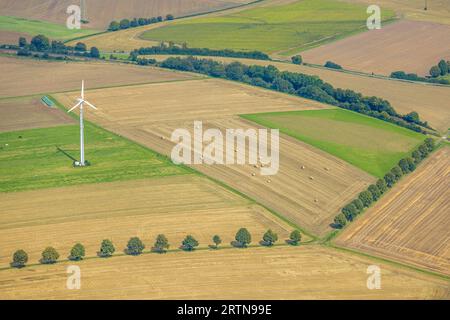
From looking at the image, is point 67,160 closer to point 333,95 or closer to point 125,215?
point 125,215

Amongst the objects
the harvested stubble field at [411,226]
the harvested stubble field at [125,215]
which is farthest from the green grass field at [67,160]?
the harvested stubble field at [411,226]

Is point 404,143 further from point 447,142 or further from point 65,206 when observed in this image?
point 65,206

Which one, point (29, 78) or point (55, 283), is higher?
point (29, 78)

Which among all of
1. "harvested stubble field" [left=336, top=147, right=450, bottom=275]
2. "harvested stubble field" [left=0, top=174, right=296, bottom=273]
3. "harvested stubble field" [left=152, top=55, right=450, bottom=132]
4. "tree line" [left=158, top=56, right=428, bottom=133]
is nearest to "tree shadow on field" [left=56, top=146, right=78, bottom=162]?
"harvested stubble field" [left=0, top=174, right=296, bottom=273]

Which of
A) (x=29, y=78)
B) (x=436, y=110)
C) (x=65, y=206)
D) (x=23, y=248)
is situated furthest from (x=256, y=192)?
(x=29, y=78)

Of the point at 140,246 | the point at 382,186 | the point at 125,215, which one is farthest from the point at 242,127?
the point at 140,246

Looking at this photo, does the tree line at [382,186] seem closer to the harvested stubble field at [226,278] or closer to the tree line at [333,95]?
the harvested stubble field at [226,278]
